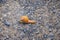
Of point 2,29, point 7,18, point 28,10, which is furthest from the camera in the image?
point 28,10

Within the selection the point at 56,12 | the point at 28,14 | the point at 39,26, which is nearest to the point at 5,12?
the point at 28,14

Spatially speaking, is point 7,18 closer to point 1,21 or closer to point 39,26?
point 1,21

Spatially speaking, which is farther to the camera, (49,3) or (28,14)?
(49,3)

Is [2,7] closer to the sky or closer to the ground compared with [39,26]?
closer to the sky

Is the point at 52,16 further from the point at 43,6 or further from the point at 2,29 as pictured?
the point at 2,29

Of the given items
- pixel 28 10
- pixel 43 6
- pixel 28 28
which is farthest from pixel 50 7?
pixel 28 28

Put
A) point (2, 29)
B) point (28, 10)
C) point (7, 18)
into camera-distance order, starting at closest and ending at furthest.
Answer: point (2, 29), point (7, 18), point (28, 10)
